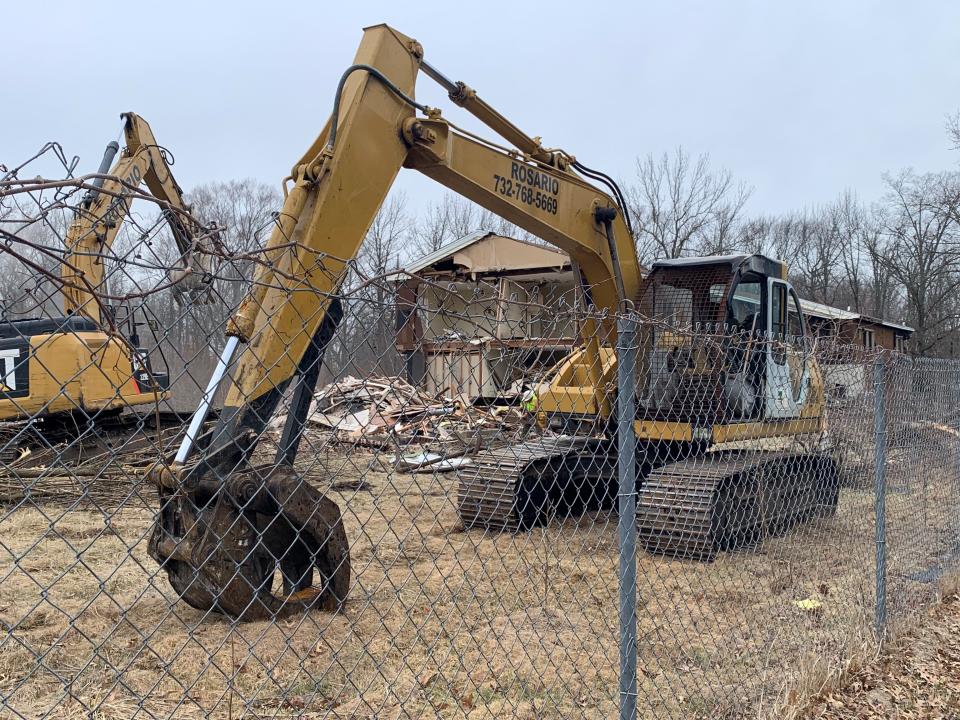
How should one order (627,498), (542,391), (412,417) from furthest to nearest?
1. (412,417)
2. (542,391)
3. (627,498)

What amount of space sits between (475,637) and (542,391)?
4.24 m

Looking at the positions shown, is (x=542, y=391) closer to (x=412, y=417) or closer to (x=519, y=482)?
(x=519, y=482)

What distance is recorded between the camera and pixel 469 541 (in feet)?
17.1

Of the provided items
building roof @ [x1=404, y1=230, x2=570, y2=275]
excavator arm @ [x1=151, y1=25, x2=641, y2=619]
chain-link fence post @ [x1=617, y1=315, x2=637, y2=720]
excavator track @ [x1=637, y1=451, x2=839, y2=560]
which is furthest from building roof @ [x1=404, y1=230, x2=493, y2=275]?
chain-link fence post @ [x1=617, y1=315, x2=637, y2=720]

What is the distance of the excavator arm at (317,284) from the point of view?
3.79m

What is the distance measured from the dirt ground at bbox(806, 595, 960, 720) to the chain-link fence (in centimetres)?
14

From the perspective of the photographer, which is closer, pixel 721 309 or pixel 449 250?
pixel 721 309

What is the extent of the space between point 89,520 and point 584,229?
5.92 meters

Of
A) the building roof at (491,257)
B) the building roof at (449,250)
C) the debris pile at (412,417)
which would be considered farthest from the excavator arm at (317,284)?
the building roof at (449,250)

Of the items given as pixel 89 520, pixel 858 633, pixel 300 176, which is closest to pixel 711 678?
pixel 858 633

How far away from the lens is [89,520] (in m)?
8.55

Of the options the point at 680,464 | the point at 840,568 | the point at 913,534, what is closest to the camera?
the point at 840,568

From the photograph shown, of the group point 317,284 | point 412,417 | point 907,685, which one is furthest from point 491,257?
point 907,685

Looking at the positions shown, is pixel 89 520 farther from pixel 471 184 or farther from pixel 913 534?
pixel 913 534
